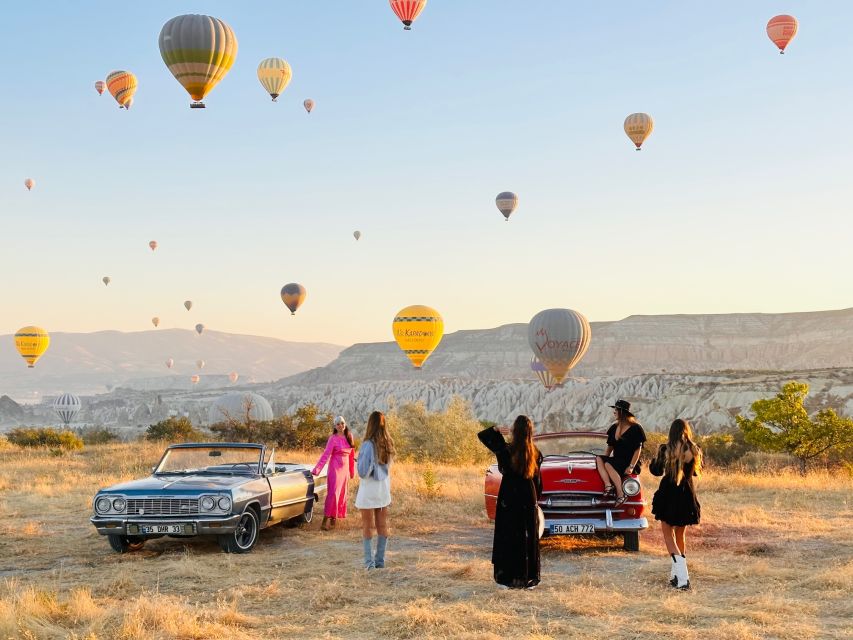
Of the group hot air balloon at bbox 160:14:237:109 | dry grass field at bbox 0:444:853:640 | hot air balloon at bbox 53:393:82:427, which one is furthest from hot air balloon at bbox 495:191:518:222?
hot air balloon at bbox 53:393:82:427

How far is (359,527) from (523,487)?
543 centimetres

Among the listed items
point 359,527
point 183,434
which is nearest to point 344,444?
point 359,527

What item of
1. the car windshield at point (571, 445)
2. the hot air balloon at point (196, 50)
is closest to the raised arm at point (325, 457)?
the car windshield at point (571, 445)

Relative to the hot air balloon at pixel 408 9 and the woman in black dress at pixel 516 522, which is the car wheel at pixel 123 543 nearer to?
the woman in black dress at pixel 516 522

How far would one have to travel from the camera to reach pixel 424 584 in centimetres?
981

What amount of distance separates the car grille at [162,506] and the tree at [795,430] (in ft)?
71.8

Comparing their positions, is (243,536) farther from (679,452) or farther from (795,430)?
(795,430)

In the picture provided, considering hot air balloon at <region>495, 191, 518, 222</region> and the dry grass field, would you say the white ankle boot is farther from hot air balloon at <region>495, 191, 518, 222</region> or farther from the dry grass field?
hot air balloon at <region>495, 191, 518, 222</region>

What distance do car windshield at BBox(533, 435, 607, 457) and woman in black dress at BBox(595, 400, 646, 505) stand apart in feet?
4.72

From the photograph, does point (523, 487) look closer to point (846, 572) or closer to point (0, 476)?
point (846, 572)

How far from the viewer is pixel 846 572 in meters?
9.85

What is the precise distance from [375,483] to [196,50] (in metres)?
26.4

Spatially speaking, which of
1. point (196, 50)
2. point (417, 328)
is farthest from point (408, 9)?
point (417, 328)

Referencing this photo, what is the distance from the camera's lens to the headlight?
11.2 meters
